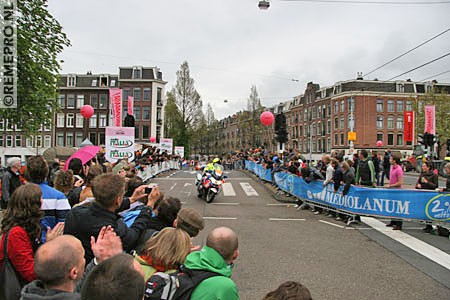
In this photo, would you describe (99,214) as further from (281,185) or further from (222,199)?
(281,185)

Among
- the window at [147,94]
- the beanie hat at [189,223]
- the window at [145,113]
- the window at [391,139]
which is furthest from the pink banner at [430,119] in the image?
the window at [147,94]

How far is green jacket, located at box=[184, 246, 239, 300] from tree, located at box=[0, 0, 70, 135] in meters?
13.4

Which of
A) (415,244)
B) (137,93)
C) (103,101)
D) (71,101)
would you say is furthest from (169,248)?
(71,101)

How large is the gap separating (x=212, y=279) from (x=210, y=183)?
11.0 metres

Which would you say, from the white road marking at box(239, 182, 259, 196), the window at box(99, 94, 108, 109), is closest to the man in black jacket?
the white road marking at box(239, 182, 259, 196)

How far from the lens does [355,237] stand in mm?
8023

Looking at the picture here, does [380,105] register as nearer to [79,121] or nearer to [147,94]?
[147,94]

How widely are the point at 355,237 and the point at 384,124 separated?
5502cm

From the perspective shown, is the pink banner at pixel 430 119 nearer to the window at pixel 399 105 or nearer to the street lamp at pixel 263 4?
the street lamp at pixel 263 4

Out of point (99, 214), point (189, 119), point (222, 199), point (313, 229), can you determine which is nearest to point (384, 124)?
point (189, 119)

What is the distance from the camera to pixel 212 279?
2.24 m

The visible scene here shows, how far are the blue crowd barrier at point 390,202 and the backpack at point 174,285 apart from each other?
25.5ft

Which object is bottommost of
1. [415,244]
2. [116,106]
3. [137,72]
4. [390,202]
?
[415,244]

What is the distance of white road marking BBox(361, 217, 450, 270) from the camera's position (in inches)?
248
